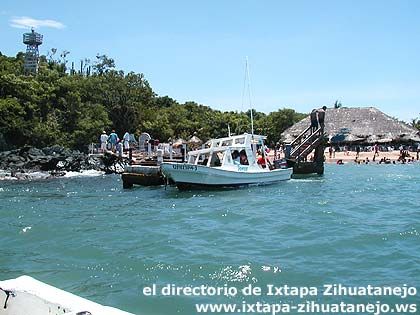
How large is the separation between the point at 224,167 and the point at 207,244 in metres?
13.9

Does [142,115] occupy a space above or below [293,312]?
above

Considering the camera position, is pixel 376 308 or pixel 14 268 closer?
pixel 376 308

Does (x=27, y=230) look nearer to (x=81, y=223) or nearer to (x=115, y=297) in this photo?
(x=81, y=223)

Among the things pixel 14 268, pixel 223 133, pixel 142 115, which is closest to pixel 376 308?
pixel 14 268

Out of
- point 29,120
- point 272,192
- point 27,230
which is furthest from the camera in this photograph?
point 29,120

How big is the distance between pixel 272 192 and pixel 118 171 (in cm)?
2038

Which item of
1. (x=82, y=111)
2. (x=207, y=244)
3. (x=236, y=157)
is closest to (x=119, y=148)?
(x=236, y=157)

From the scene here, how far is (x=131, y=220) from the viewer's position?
17266 mm

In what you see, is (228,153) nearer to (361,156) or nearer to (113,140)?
(113,140)

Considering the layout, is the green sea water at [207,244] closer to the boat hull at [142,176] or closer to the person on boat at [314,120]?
the boat hull at [142,176]

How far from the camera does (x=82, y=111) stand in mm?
56031

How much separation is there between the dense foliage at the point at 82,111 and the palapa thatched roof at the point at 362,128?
1274 centimetres

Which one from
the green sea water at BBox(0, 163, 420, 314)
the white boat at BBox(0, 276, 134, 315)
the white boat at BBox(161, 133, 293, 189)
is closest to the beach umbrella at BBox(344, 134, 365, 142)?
the white boat at BBox(161, 133, 293, 189)

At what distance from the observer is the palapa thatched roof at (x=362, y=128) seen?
2842 inches
